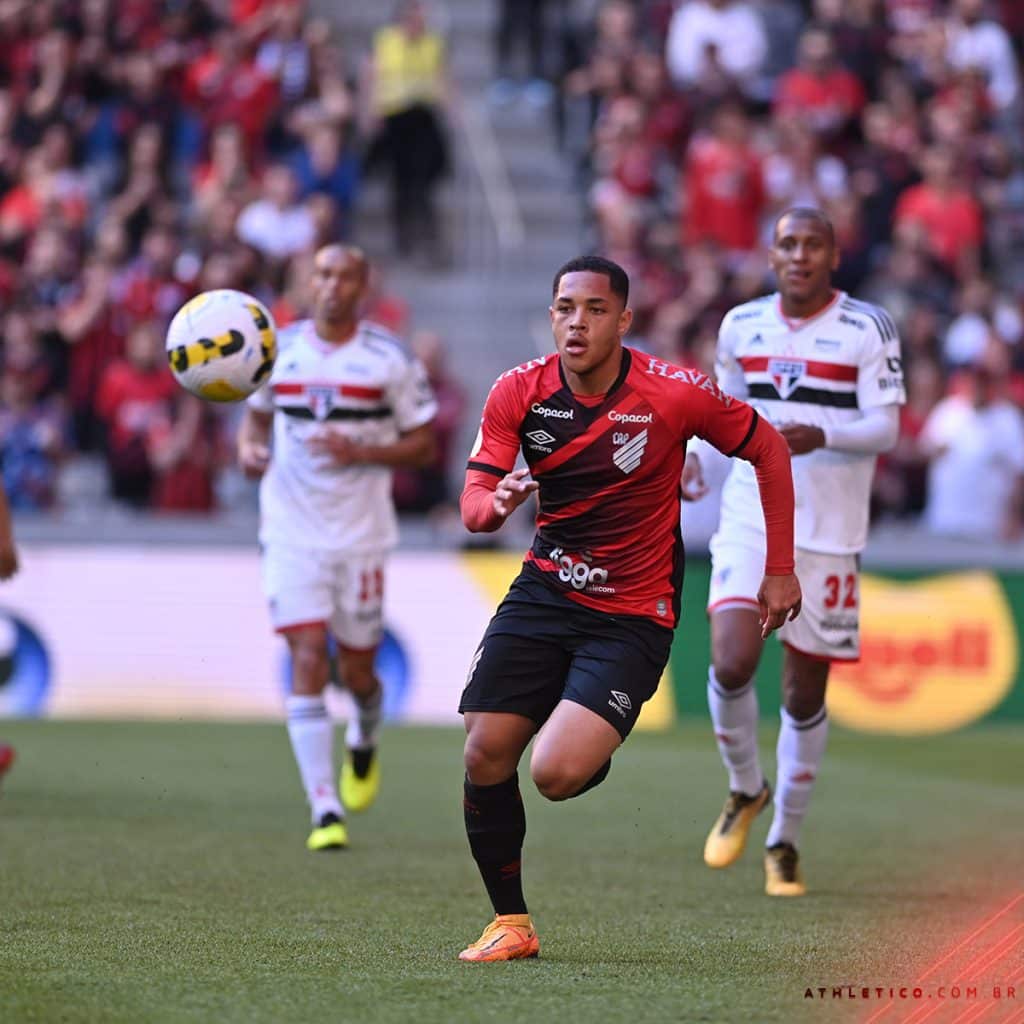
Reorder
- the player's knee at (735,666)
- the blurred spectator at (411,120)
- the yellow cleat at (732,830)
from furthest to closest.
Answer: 1. the blurred spectator at (411,120)
2. the yellow cleat at (732,830)
3. the player's knee at (735,666)

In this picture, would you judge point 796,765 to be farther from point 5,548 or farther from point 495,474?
point 5,548

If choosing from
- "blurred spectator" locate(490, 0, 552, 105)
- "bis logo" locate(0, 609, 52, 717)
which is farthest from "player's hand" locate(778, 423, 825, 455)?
"blurred spectator" locate(490, 0, 552, 105)

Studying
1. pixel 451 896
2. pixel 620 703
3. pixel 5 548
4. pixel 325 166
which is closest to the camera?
pixel 620 703

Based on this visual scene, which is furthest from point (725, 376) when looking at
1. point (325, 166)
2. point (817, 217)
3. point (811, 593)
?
point (325, 166)

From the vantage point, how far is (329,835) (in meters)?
9.77

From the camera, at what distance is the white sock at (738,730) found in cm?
901

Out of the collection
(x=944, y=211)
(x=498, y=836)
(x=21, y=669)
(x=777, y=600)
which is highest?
(x=944, y=211)

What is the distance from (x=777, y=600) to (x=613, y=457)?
728 millimetres

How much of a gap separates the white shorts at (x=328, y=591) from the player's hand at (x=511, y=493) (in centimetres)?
419

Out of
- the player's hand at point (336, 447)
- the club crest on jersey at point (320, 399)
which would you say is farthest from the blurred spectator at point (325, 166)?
the player's hand at point (336, 447)

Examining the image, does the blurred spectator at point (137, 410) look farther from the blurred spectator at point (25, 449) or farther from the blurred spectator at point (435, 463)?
the blurred spectator at point (435, 463)

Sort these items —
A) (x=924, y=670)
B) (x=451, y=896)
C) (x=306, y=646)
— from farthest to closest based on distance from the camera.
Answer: (x=924, y=670) < (x=306, y=646) < (x=451, y=896)

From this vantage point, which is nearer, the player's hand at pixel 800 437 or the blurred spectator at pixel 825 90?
the player's hand at pixel 800 437

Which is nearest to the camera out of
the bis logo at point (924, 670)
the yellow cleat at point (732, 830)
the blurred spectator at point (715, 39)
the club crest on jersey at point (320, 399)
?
the yellow cleat at point (732, 830)
